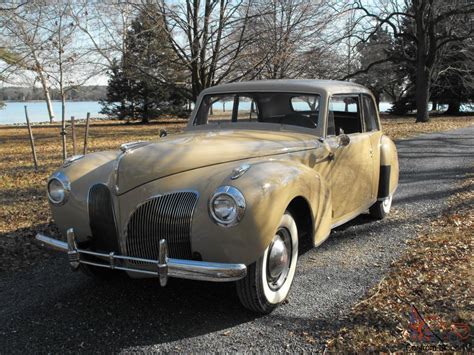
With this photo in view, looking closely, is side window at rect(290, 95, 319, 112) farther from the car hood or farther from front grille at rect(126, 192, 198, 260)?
front grille at rect(126, 192, 198, 260)

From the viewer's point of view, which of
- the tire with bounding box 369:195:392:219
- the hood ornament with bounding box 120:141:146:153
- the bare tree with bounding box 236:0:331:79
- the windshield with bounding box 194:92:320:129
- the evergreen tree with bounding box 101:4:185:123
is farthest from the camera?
the bare tree with bounding box 236:0:331:79

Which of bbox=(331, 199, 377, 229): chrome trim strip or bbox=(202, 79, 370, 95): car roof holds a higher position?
bbox=(202, 79, 370, 95): car roof

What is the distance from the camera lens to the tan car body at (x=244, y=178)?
2.92m

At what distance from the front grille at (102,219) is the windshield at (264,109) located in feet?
4.98

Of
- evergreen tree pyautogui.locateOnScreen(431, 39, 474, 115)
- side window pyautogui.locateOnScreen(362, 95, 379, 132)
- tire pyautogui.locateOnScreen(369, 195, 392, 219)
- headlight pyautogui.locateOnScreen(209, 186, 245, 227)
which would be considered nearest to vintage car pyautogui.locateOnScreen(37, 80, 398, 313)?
headlight pyautogui.locateOnScreen(209, 186, 245, 227)

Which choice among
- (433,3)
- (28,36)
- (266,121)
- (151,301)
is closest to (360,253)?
(266,121)

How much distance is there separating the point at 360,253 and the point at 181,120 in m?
25.8

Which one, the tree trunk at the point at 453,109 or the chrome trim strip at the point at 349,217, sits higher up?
the tree trunk at the point at 453,109

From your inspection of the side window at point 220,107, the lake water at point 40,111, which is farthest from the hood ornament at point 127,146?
the lake water at point 40,111

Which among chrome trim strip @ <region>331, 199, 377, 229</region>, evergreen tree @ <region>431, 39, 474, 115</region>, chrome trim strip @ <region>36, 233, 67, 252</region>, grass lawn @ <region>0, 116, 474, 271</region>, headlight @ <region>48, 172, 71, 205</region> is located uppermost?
evergreen tree @ <region>431, 39, 474, 115</region>

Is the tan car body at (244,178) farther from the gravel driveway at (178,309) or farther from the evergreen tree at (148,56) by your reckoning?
the evergreen tree at (148,56)

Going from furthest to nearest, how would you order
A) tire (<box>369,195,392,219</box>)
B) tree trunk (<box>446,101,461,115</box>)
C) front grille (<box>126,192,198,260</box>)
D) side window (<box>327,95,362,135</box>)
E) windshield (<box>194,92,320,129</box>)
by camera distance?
tree trunk (<box>446,101,461,115</box>) < tire (<box>369,195,392,219</box>) < side window (<box>327,95,362,135</box>) < windshield (<box>194,92,320,129</box>) < front grille (<box>126,192,198,260</box>)

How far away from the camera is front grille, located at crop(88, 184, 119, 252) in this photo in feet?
10.8

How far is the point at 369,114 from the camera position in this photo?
5.48 metres
